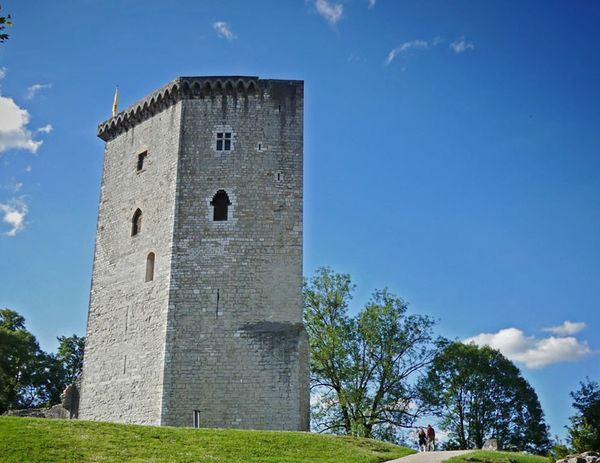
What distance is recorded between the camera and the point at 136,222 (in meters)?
24.8

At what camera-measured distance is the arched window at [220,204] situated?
23.3 metres

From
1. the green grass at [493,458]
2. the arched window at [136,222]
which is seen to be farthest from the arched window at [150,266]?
the green grass at [493,458]

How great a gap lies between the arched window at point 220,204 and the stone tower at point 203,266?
0.13ft

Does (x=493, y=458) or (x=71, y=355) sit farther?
(x=71, y=355)

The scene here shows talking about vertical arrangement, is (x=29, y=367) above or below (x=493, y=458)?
above

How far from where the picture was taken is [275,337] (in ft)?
70.4

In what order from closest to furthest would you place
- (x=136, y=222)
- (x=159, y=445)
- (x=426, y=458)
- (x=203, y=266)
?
(x=159, y=445) < (x=426, y=458) < (x=203, y=266) < (x=136, y=222)

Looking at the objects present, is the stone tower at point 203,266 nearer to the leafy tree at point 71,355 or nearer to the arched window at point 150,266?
the arched window at point 150,266

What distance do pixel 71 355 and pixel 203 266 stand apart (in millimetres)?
24247

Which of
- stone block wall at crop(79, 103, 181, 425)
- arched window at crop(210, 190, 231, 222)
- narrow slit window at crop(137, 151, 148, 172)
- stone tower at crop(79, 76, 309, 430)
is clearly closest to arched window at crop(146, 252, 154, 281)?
stone tower at crop(79, 76, 309, 430)

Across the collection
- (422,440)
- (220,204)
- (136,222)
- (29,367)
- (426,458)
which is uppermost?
(220,204)

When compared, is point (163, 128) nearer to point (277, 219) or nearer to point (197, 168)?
point (197, 168)

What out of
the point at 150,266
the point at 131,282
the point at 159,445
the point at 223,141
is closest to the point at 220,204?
the point at 223,141

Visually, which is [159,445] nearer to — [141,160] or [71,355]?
[141,160]
